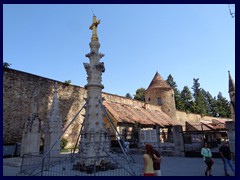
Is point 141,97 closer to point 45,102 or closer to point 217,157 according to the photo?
point 45,102

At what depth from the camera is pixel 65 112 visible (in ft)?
60.3

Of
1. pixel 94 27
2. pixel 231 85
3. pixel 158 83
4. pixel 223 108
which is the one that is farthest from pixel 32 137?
pixel 223 108

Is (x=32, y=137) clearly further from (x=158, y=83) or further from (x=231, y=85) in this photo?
(x=158, y=83)

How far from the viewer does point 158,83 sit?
109 feet

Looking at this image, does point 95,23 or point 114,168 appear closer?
point 114,168

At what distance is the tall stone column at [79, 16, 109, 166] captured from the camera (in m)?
6.66

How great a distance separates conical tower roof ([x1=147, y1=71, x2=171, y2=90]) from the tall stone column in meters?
25.8

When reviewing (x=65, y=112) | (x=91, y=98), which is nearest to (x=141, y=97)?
(x=65, y=112)

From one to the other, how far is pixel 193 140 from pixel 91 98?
10776 mm

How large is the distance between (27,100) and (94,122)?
1032 cm

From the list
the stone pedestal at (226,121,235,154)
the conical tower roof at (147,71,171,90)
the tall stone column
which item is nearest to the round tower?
the conical tower roof at (147,71,171,90)

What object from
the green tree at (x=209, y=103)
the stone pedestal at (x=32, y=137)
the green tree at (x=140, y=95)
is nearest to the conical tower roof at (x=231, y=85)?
the green tree at (x=140, y=95)

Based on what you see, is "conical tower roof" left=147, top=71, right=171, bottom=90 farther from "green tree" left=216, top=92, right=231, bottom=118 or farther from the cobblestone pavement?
"green tree" left=216, top=92, right=231, bottom=118

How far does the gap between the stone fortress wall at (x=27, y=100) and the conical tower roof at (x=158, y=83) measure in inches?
615
